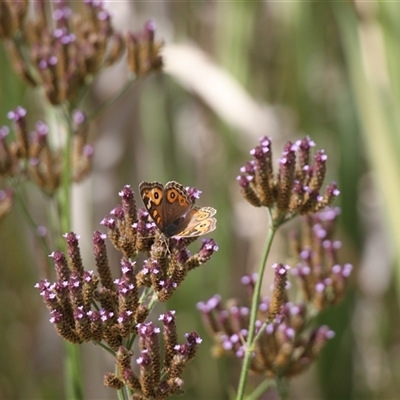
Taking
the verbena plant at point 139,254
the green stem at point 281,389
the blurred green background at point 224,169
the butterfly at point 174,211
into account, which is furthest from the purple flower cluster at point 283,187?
the blurred green background at point 224,169

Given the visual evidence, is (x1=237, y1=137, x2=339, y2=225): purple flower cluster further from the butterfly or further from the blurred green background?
the blurred green background

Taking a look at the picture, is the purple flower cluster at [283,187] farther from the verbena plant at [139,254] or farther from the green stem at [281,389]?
the green stem at [281,389]

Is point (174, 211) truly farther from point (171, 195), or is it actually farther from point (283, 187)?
point (283, 187)

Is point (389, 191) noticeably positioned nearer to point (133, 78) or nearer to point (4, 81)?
point (133, 78)

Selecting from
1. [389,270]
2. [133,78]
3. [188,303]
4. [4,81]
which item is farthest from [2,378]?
[389,270]

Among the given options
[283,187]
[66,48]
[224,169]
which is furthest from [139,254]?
[224,169]

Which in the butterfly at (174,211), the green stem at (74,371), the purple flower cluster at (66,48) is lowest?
the green stem at (74,371)
